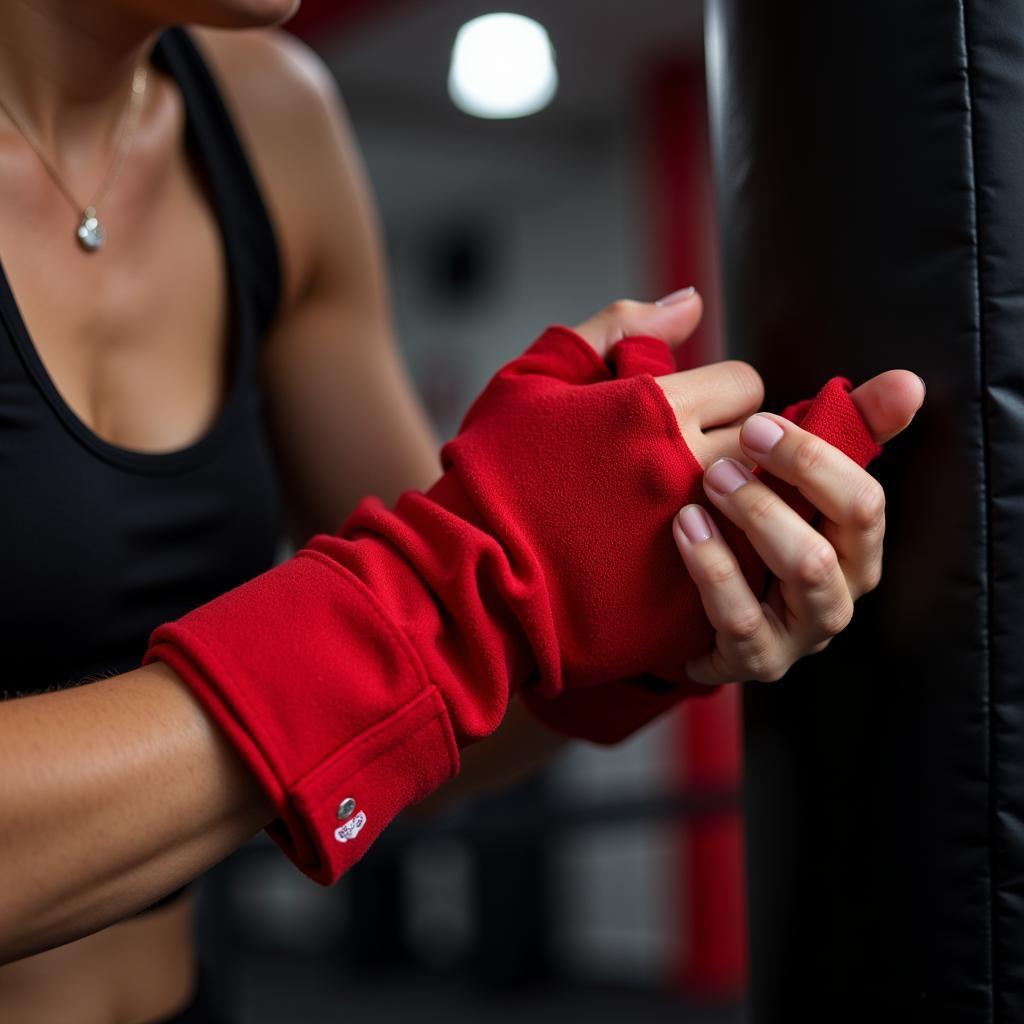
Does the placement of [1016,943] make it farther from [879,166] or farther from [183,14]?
[183,14]

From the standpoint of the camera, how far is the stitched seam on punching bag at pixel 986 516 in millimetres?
539

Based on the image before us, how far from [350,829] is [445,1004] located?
3.60 meters

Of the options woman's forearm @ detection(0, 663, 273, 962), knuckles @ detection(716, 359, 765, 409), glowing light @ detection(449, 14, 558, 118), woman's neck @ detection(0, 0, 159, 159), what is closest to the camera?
woman's forearm @ detection(0, 663, 273, 962)

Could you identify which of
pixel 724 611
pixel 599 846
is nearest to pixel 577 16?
pixel 599 846

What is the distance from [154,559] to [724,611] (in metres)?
0.36

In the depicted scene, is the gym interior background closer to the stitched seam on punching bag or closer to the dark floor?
the dark floor

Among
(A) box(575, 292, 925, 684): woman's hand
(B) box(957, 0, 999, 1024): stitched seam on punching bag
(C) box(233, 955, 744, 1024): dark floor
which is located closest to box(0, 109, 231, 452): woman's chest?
(A) box(575, 292, 925, 684): woman's hand

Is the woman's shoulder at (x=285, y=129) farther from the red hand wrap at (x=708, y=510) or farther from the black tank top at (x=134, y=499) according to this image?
the red hand wrap at (x=708, y=510)

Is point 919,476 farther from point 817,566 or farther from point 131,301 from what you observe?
point 131,301

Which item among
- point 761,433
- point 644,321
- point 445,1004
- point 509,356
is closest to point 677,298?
point 644,321

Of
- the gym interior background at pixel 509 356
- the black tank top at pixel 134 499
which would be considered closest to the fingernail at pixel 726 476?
the black tank top at pixel 134 499

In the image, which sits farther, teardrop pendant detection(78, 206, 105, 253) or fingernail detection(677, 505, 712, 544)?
teardrop pendant detection(78, 206, 105, 253)

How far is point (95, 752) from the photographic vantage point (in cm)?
47

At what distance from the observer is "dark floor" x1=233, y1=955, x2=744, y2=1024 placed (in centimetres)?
355
